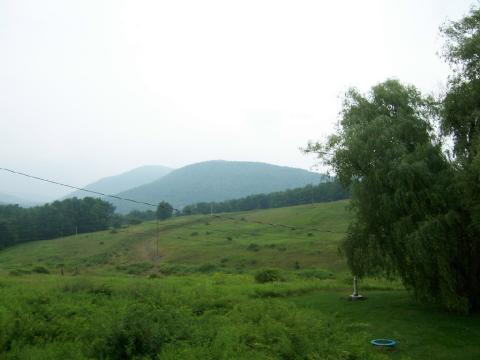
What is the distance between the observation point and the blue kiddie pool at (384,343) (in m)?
16.1

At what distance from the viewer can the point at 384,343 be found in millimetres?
16484

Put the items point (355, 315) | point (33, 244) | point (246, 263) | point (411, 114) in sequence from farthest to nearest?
point (33, 244)
point (246, 263)
point (411, 114)
point (355, 315)

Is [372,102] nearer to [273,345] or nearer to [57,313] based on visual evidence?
[273,345]

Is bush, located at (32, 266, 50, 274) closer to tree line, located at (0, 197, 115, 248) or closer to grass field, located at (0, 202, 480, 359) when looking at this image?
grass field, located at (0, 202, 480, 359)

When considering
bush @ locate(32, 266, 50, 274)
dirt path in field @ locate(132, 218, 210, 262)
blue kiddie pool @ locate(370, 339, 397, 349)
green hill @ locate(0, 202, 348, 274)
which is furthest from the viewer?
dirt path in field @ locate(132, 218, 210, 262)

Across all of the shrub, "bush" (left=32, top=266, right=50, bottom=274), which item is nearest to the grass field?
"bush" (left=32, top=266, right=50, bottom=274)

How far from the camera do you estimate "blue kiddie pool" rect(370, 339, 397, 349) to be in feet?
52.7

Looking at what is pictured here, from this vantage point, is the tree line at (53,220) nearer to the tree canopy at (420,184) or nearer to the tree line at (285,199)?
the tree line at (285,199)

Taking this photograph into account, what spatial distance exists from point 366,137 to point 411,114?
119 inches

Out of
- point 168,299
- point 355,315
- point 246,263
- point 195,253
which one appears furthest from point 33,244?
point 355,315

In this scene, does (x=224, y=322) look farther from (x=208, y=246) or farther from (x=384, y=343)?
(x=208, y=246)

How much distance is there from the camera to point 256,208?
406ft

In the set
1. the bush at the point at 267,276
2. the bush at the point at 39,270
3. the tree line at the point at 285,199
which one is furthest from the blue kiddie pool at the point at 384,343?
the tree line at the point at 285,199

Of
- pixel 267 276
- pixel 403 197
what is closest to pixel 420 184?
pixel 403 197
